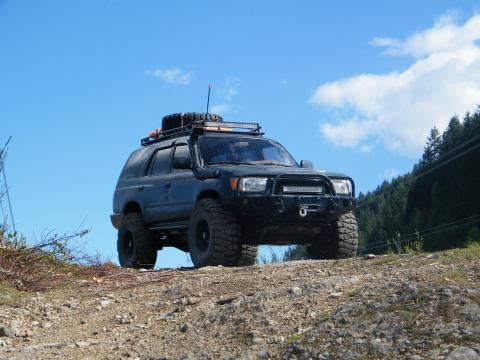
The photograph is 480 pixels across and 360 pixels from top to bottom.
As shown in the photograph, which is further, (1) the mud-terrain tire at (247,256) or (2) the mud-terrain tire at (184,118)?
(2) the mud-terrain tire at (184,118)

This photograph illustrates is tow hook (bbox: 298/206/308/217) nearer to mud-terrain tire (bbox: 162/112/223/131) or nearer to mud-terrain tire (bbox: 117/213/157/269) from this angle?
mud-terrain tire (bbox: 117/213/157/269)

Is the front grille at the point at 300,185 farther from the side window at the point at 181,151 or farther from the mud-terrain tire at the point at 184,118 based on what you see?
the mud-terrain tire at the point at 184,118

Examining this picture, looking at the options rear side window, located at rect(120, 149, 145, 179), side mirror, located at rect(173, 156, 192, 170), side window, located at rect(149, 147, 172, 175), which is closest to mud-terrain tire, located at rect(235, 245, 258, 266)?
side mirror, located at rect(173, 156, 192, 170)

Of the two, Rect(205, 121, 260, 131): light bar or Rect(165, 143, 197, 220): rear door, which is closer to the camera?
Rect(165, 143, 197, 220): rear door

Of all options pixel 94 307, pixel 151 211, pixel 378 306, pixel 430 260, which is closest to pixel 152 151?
pixel 151 211

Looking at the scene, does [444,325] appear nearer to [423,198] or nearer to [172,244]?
[172,244]

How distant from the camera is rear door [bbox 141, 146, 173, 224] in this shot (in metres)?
13.0

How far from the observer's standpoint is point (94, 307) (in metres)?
9.01

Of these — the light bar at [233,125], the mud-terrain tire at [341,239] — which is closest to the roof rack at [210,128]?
the light bar at [233,125]

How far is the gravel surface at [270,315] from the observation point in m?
5.54

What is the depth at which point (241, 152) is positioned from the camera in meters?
12.5

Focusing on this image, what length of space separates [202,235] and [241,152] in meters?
1.48

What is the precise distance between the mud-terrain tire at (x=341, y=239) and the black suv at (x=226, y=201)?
0.01 meters

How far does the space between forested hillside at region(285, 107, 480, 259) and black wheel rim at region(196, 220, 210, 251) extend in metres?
63.7
